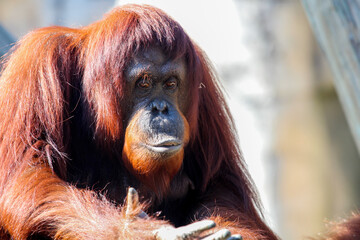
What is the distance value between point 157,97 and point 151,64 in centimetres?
17

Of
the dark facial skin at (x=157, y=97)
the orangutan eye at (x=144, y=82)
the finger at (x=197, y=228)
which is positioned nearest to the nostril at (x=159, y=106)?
the dark facial skin at (x=157, y=97)

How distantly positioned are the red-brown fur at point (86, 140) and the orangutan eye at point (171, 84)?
0.42 ft

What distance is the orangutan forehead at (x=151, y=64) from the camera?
290 cm

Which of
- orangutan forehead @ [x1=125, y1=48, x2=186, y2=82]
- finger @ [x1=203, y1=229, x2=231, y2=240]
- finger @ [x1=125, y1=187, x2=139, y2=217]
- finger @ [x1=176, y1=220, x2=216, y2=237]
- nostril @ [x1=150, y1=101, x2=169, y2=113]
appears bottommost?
finger @ [x1=203, y1=229, x2=231, y2=240]

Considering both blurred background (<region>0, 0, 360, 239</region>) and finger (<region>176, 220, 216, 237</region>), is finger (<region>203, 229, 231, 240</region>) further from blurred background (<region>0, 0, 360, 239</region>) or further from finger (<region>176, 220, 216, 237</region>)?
blurred background (<region>0, 0, 360, 239</region>)

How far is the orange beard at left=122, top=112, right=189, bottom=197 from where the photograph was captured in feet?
9.26

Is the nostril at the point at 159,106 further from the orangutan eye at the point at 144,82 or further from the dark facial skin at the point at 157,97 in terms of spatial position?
the orangutan eye at the point at 144,82

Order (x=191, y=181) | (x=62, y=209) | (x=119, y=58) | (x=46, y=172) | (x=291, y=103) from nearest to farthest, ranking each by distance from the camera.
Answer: (x=62, y=209) → (x=46, y=172) → (x=119, y=58) → (x=191, y=181) → (x=291, y=103)

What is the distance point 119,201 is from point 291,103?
588 cm

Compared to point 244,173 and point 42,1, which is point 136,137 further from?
point 42,1

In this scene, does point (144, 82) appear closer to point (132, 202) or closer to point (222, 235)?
point (132, 202)

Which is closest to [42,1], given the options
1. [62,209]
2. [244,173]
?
[244,173]

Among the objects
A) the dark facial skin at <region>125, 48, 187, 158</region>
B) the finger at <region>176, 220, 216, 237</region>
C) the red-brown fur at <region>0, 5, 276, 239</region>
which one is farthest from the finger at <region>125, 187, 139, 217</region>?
the dark facial skin at <region>125, 48, 187, 158</region>

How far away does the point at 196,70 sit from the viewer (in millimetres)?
3117
